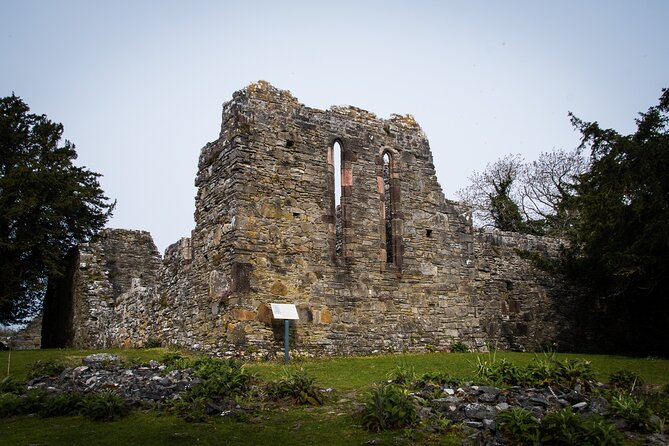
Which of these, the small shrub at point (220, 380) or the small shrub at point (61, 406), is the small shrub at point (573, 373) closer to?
the small shrub at point (220, 380)

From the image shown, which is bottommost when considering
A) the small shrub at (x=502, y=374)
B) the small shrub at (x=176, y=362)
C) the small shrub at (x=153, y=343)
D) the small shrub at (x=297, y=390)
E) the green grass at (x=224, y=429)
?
the green grass at (x=224, y=429)

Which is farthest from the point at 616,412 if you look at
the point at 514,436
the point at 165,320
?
the point at 165,320

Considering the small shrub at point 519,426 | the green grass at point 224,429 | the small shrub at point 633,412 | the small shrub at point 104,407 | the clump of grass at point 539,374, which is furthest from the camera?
the clump of grass at point 539,374

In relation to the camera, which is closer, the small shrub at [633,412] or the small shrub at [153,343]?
the small shrub at [633,412]

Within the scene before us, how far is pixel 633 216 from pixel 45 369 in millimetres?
14984

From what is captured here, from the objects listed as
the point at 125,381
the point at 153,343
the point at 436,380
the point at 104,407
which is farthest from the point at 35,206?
the point at 436,380

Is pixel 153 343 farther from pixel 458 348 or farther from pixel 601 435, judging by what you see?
pixel 601 435

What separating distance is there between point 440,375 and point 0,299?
19040mm

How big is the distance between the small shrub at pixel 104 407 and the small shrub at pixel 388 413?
3451mm

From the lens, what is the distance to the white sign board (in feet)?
47.3

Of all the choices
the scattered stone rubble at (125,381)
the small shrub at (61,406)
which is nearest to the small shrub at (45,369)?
the scattered stone rubble at (125,381)

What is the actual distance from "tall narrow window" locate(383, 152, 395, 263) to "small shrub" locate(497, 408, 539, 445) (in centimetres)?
960

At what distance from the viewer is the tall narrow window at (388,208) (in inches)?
694

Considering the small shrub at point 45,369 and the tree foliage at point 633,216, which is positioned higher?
the tree foliage at point 633,216
